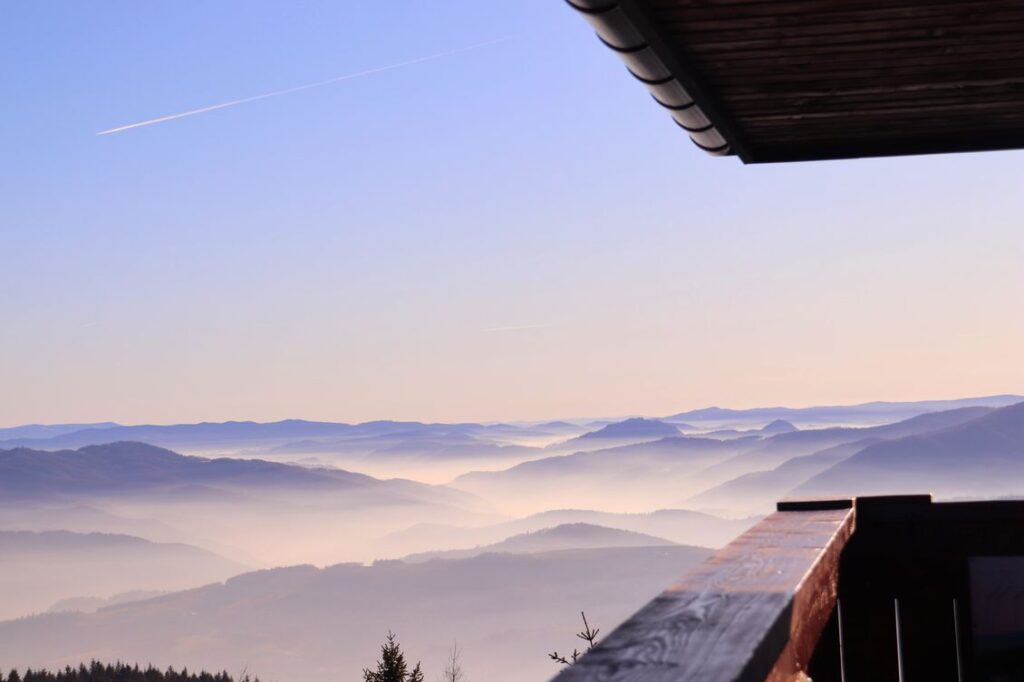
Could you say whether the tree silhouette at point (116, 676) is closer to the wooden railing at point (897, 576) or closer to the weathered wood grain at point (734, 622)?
the wooden railing at point (897, 576)

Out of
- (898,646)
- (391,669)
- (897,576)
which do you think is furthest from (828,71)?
(391,669)

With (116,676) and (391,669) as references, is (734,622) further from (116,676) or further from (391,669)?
(116,676)

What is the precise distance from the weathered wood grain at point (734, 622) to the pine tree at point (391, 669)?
25.8 metres

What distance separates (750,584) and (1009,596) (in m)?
1.82

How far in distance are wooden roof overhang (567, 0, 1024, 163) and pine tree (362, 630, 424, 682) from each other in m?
24.8

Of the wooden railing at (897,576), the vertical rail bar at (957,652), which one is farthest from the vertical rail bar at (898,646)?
the vertical rail bar at (957,652)

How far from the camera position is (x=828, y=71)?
327cm

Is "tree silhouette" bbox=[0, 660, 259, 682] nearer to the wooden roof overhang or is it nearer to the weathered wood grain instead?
the wooden roof overhang

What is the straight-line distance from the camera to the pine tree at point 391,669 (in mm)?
26875

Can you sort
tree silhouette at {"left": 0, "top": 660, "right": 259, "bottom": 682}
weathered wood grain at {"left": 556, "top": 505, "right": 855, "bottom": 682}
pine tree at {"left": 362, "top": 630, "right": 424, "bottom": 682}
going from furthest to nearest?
tree silhouette at {"left": 0, "top": 660, "right": 259, "bottom": 682}
pine tree at {"left": 362, "top": 630, "right": 424, "bottom": 682}
weathered wood grain at {"left": 556, "top": 505, "right": 855, "bottom": 682}

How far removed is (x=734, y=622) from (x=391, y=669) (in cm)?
2767

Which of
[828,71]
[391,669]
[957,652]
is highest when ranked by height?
[828,71]

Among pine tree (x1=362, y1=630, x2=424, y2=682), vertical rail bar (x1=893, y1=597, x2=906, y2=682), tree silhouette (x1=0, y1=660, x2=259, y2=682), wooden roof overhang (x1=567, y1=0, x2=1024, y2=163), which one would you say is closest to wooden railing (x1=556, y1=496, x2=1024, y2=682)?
vertical rail bar (x1=893, y1=597, x2=906, y2=682)

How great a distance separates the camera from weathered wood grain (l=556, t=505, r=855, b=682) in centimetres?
110
